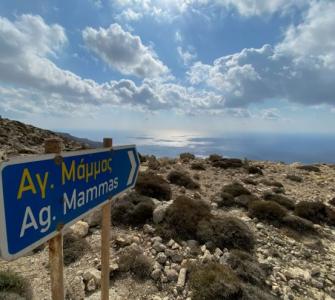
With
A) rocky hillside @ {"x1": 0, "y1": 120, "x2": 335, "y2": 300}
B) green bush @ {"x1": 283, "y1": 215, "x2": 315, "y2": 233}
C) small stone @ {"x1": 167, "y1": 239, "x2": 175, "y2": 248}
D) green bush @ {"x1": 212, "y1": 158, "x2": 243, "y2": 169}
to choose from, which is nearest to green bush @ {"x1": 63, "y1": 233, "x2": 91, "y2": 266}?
rocky hillside @ {"x1": 0, "y1": 120, "x2": 335, "y2": 300}

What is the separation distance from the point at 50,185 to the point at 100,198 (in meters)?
0.77

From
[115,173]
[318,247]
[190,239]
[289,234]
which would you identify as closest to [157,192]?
[190,239]

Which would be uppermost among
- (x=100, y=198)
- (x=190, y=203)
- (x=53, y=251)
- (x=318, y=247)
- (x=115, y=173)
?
(x=115, y=173)

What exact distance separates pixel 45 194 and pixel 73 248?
4.88m

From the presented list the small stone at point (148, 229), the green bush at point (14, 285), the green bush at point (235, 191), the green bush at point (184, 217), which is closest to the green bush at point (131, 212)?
the small stone at point (148, 229)

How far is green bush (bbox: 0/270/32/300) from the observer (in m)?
4.36

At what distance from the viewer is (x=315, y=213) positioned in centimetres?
1028

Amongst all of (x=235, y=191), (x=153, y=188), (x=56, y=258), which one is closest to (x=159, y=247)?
(x=153, y=188)

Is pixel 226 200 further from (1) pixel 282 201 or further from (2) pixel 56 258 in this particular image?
(2) pixel 56 258

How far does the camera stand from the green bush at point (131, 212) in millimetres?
7727

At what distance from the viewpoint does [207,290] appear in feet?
15.2

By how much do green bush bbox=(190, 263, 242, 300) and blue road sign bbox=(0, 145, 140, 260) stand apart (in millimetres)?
3120

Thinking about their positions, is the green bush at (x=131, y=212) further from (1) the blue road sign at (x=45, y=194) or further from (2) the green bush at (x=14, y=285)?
(1) the blue road sign at (x=45, y=194)

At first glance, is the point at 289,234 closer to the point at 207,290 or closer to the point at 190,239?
the point at 190,239
